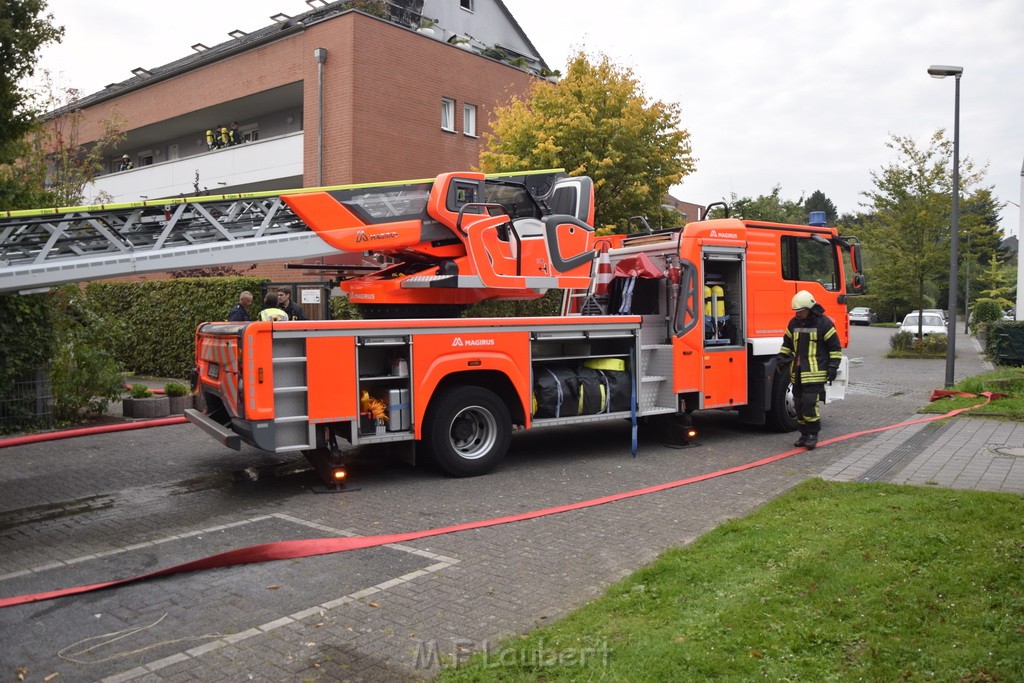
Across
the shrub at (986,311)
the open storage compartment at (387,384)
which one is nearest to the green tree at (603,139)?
the open storage compartment at (387,384)

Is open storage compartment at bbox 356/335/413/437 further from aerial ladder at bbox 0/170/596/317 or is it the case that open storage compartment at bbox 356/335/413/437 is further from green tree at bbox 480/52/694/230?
green tree at bbox 480/52/694/230

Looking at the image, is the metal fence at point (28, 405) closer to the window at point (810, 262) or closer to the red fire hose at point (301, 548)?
the red fire hose at point (301, 548)

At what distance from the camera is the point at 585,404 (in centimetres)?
877

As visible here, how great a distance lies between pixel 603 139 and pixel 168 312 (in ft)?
32.0

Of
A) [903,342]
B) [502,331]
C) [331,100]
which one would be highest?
[331,100]

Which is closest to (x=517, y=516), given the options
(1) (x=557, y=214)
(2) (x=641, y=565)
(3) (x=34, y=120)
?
(2) (x=641, y=565)

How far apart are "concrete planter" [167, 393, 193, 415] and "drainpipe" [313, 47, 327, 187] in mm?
9902

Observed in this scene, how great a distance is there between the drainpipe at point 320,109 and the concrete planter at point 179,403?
990 centimetres

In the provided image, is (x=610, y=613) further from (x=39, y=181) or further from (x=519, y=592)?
(x=39, y=181)

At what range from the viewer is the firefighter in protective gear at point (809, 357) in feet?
30.4

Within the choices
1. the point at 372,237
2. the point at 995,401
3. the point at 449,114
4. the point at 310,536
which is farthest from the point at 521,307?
the point at 310,536

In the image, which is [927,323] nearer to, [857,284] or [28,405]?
[857,284]

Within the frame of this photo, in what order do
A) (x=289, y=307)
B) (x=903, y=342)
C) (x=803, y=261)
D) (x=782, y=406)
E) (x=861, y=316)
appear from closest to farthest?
(x=289, y=307) → (x=782, y=406) → (x=803, y=261) → (x=903, y=342) → (x=861, y=316)

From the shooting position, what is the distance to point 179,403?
12172 millimetres
